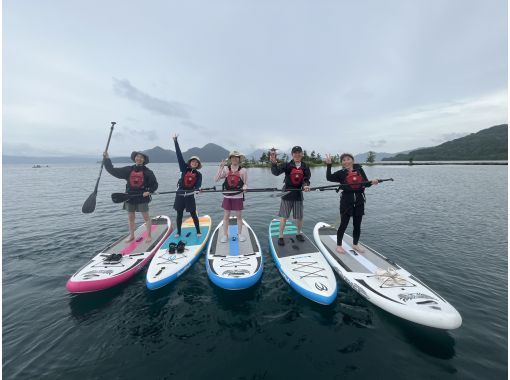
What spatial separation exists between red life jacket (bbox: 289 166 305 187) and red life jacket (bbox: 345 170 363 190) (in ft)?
5.20

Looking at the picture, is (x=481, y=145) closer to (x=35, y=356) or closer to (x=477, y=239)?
(x=477, y=239)

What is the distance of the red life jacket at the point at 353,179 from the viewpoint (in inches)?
277

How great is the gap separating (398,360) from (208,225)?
29.0ft

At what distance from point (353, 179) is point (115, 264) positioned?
879 centimetres

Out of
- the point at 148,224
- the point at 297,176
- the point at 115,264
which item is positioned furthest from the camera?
the point at 148,224

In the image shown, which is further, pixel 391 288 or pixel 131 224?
pixel 131 224

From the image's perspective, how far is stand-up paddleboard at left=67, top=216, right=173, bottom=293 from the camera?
6.06 m

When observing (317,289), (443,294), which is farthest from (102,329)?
(443,294)

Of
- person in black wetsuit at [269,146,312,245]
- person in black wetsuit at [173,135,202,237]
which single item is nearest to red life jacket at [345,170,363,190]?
person in black wetsuit at [269,146,312,245]

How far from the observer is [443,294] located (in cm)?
652

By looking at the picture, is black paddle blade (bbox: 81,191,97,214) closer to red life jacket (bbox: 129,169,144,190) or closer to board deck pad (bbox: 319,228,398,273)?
red life jacket (bbox: 129,169,144,190)

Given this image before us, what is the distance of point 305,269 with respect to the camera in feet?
22.2

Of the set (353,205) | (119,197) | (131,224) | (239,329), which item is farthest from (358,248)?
(119,197)

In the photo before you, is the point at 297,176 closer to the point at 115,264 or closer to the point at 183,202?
the point at 183,202
